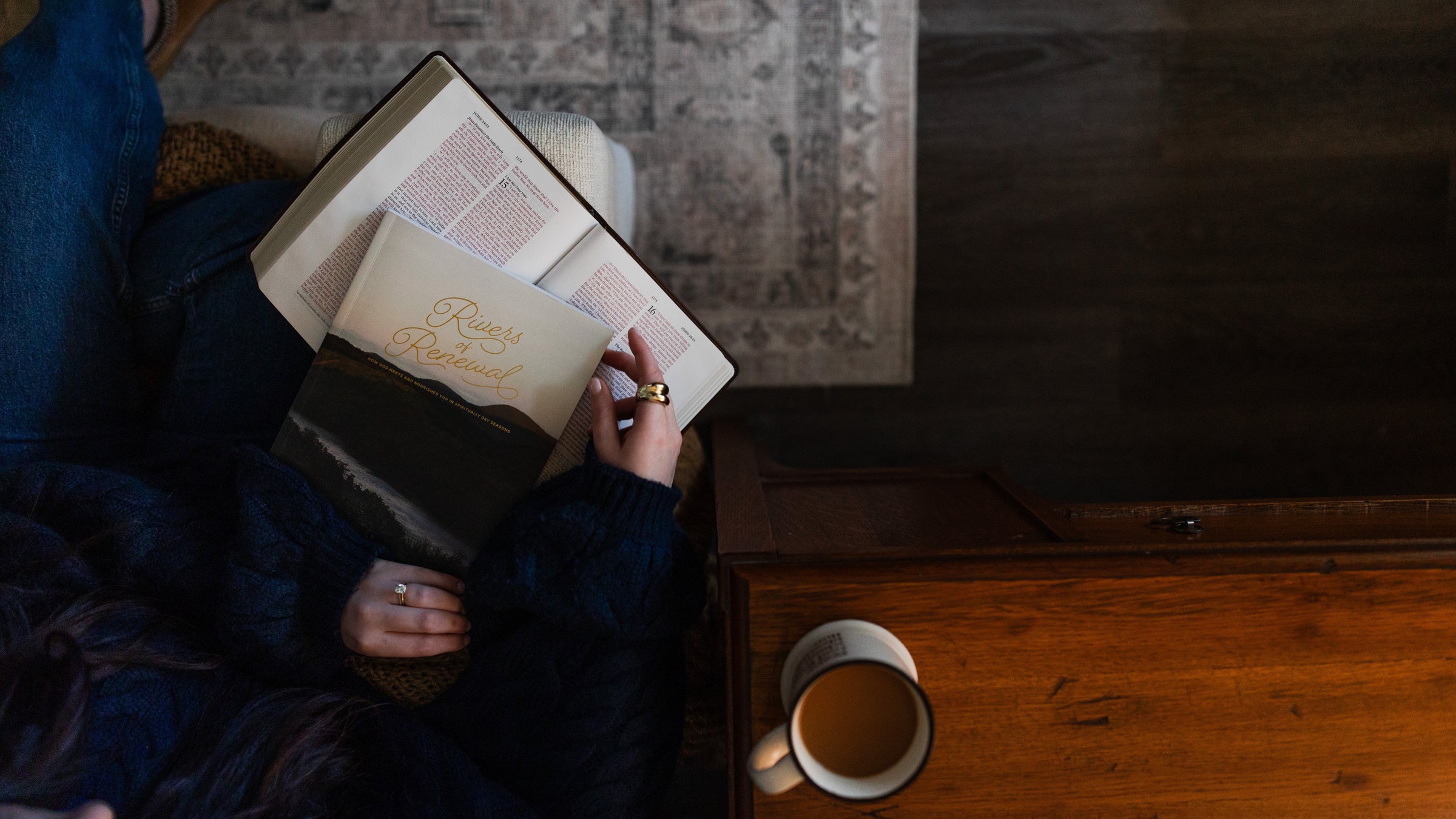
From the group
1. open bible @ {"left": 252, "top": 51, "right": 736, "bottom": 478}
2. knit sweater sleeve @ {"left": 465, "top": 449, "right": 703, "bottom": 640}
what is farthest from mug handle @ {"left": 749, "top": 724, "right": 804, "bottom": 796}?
open bible @ {"left": 252, "top": 51, "right": 736, "bottom": 478}

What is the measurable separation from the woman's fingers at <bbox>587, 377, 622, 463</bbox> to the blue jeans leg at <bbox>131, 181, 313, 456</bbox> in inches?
12.8

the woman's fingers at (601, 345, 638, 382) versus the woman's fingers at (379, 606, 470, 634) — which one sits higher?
the woman's fingers at (601, 345, 638, 382)

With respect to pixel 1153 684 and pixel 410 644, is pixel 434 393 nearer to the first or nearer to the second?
pixel 410 644

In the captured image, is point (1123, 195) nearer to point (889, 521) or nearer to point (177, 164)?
point (889, 521)

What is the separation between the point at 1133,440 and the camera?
121cm

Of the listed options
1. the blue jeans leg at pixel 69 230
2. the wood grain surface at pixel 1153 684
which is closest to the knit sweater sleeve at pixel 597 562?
the wood grain surface at pixel 1153 684

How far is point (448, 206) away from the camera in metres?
0.67

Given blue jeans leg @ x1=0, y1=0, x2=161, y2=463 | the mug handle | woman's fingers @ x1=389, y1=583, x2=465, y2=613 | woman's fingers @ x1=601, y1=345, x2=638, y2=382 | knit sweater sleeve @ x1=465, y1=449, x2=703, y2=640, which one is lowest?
the mug handle

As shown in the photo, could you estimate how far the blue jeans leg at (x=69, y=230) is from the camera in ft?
2.37

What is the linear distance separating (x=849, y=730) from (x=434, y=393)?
45cm

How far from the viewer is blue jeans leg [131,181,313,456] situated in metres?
0.77

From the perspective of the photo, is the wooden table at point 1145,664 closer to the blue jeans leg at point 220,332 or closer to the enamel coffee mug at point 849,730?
the enamel coffee mug at point 849,730

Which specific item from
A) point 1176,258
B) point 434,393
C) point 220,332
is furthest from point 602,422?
point 1176,258

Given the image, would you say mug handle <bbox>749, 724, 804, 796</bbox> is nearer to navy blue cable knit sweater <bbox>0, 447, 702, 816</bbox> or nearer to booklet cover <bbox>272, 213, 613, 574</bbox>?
navy blue cable knit sweater <bbox>0, 447, 702, 816</bbox>
